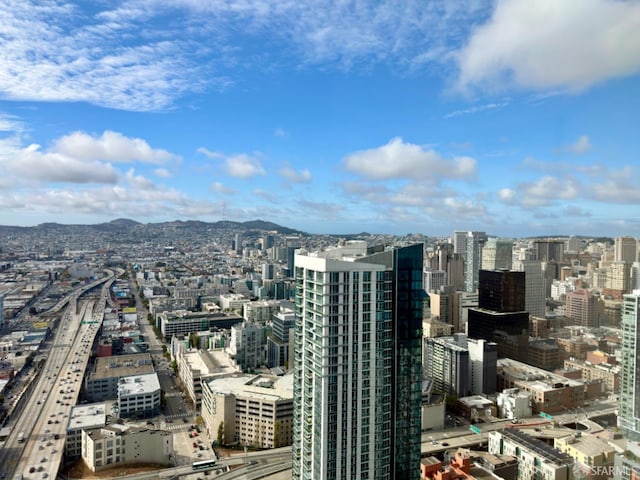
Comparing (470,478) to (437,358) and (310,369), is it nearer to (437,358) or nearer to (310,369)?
(310,369)

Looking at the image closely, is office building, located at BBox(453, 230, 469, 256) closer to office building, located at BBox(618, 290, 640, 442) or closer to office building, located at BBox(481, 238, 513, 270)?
office building, located at BBox(481, 238, 513, 270)

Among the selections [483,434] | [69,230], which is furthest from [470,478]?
[69,230]

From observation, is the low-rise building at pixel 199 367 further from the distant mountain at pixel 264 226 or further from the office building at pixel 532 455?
the distant mountain at pixel 264 226

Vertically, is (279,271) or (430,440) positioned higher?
(279,271)

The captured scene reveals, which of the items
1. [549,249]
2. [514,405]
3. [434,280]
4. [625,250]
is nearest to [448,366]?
[514,405]

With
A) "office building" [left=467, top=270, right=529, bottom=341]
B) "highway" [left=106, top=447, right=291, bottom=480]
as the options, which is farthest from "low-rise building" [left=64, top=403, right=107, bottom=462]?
"office building" [left=467, top=270, right=529, bottom=341]

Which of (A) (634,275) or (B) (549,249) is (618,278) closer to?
(A) (634,275)
